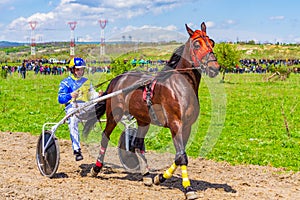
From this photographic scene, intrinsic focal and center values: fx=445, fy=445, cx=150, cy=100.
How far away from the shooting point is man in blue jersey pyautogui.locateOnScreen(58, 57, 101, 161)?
8.62 meters

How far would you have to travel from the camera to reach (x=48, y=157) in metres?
8.65

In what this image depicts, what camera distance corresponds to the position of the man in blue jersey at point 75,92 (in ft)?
28.3

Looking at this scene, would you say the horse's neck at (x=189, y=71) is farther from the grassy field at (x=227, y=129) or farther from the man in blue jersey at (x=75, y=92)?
the man in blue jersey at (x=75, y=92)

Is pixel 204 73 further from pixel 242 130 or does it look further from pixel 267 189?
pixel 242 130

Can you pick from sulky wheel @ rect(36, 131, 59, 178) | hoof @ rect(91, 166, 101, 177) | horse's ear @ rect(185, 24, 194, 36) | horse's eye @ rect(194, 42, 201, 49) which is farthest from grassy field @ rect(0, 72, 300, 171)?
hoof @ rect(91, 166, 101, 177)

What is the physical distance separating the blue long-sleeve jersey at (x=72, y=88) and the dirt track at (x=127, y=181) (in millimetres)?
1517

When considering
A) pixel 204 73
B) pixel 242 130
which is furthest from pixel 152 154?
pixel 242 130

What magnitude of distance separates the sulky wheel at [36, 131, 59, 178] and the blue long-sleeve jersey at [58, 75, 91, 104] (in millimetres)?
760

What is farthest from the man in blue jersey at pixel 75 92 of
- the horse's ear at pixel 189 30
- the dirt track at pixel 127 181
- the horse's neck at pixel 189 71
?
the horse's ear at pixel 189 30

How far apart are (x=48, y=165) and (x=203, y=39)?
3.89 meters

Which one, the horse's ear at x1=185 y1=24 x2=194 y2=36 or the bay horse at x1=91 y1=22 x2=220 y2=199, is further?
the horse's ear at x1=185 y1=24 x2=194 y2=36

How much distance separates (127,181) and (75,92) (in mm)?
1980

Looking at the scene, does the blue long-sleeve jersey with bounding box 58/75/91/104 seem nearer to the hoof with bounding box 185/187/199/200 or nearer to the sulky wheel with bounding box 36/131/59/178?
the sulky wheel with bounding box 36/131/59/178

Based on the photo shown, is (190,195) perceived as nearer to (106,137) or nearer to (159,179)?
(159,179)
